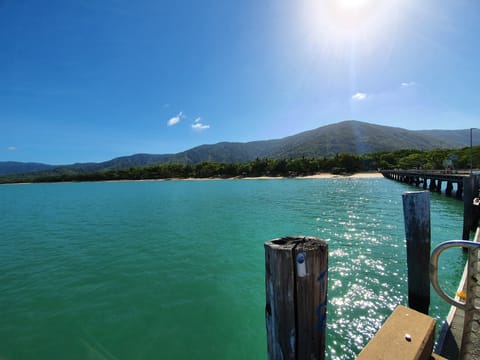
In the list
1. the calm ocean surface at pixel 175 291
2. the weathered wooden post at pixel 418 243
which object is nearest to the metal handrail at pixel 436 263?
the weathered wooden post at pixel 418 243

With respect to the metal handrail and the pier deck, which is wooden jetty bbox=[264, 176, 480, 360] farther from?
the pier deck

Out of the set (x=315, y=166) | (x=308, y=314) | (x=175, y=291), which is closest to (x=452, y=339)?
(x=308, y=314)

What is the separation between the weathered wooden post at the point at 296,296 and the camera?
1842mm

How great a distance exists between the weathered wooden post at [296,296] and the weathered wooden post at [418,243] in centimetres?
418

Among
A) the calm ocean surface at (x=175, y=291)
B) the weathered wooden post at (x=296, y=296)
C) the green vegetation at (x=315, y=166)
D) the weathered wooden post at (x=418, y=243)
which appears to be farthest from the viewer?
the green vegetation at (x=315, y=166)

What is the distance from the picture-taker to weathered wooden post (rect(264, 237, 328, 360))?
184 centimetres

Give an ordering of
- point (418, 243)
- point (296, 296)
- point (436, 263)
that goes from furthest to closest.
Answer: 1. point (418, 243)
2. point (436, 263)
3. point (296, 296)

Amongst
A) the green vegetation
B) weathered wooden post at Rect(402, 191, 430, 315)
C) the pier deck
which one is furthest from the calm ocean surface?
the green vegetation

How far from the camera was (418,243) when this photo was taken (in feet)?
16.5

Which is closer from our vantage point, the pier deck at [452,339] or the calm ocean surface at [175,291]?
the pier deck at [452,339]

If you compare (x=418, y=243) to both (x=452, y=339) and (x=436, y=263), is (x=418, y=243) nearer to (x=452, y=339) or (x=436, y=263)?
(x=452, y=339)

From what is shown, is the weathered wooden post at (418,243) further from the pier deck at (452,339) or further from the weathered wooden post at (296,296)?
the weathered wooden post at (296,296)

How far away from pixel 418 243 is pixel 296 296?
4.65 m

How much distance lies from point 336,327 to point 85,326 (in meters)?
6.17
